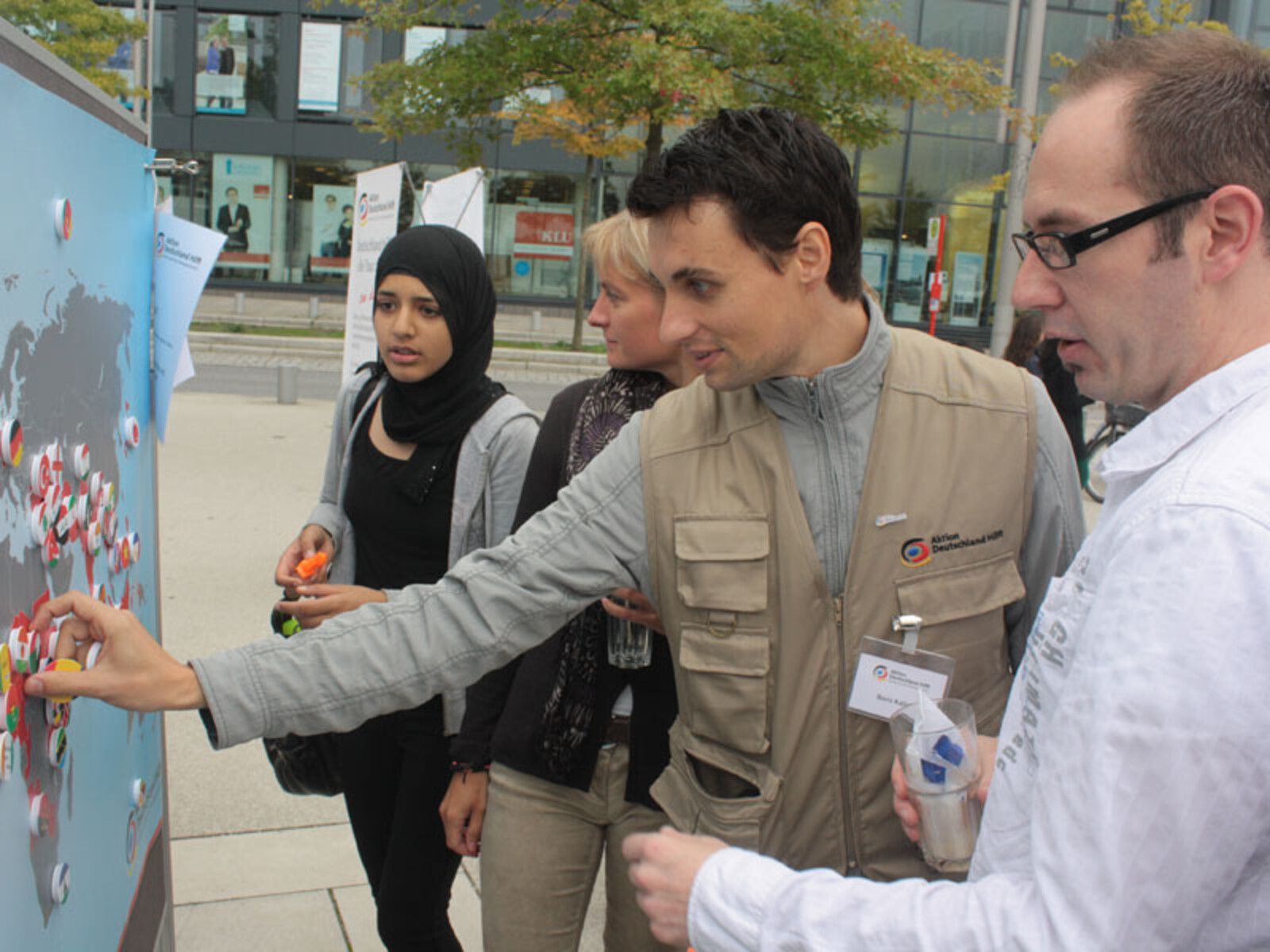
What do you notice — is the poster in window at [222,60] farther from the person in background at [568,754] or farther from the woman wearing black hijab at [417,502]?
the person in background at [568,754]

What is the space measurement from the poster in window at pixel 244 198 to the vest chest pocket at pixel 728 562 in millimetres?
24869

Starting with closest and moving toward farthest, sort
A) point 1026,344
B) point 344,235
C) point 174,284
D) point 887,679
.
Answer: point 887,679, point 174,284, point 1026,344, point 344,235

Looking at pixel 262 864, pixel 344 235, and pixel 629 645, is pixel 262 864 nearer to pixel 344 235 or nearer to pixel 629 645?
pixel 629 645

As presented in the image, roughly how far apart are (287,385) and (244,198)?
46.4 feet

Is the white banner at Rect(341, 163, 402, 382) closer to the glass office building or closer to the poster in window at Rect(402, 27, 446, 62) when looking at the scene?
the glass office building

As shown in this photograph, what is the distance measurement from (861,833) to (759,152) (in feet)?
3.54

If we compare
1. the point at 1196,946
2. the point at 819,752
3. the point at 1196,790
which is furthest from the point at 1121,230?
the point at 819,752

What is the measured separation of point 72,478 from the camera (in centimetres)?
153

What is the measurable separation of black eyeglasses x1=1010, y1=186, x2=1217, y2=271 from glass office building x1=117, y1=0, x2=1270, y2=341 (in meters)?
23.0

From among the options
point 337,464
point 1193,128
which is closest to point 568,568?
point 1193,128

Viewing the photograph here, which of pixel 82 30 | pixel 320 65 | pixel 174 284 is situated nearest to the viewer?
pixel 174 284


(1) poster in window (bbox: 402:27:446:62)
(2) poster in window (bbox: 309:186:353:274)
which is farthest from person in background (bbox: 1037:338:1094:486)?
(2) poster in window (bbox: 309:186:353:274)

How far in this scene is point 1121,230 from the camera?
109 cm

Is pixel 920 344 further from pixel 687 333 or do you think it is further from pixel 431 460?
pixel 431 460
